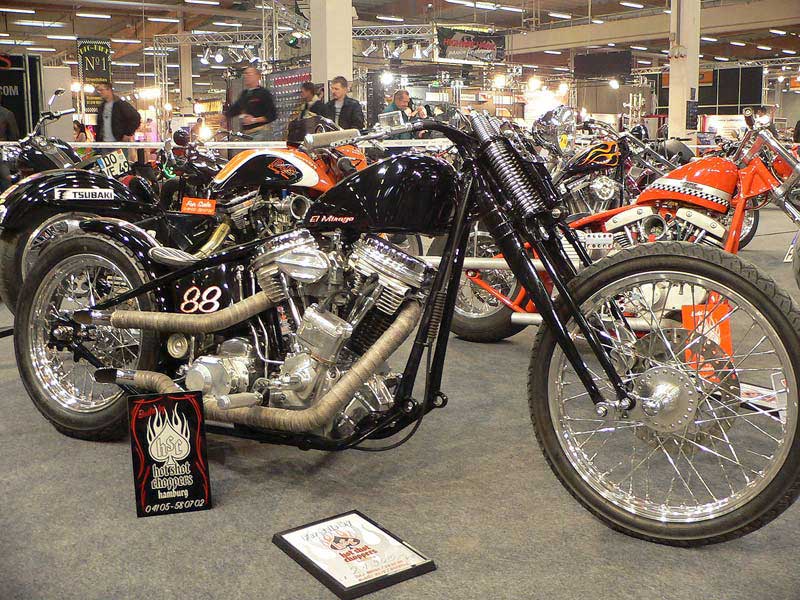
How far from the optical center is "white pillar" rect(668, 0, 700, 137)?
15.1 meters

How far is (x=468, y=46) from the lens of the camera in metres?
16.2

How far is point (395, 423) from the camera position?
2.40 metres

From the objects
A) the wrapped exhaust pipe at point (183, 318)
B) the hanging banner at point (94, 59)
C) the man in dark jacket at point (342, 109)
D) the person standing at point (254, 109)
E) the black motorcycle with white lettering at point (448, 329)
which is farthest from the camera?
the hanging banner at point (94, 59)

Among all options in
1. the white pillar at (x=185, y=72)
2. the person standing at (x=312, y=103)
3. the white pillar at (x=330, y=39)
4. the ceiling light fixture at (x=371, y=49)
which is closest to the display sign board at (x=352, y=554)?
the person standing at (x=312, y=103)

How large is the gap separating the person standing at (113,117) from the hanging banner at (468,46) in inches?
327

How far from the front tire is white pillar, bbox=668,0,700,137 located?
13.9m

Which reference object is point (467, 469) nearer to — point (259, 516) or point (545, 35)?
point (259, 516)

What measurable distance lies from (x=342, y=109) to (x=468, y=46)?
29.0 ft

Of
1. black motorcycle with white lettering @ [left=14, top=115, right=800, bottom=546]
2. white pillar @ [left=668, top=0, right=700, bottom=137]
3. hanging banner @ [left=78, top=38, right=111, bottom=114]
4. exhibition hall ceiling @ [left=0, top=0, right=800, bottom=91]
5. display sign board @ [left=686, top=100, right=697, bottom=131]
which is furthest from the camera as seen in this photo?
exhibition hall ceiling @ [left=0, top=0, right=800, bottom=91]

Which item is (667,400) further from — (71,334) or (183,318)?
(71,334)

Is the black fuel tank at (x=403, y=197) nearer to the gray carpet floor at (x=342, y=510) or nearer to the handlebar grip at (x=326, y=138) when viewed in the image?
the handlebar grip at (x=326, y=138)

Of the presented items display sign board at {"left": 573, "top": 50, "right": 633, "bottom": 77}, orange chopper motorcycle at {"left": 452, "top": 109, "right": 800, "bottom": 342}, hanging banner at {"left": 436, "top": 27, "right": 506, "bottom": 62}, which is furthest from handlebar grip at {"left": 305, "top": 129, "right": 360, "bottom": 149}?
display sign board at {"left": 573, "top": 50, "right": 633, "bottom": 77}

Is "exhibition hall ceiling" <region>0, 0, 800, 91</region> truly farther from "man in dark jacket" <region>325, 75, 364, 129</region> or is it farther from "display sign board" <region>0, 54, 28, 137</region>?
"man in dark jacket" <region>325, 75, 364, 129</region>

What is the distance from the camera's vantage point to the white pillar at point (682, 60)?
49.4ft
